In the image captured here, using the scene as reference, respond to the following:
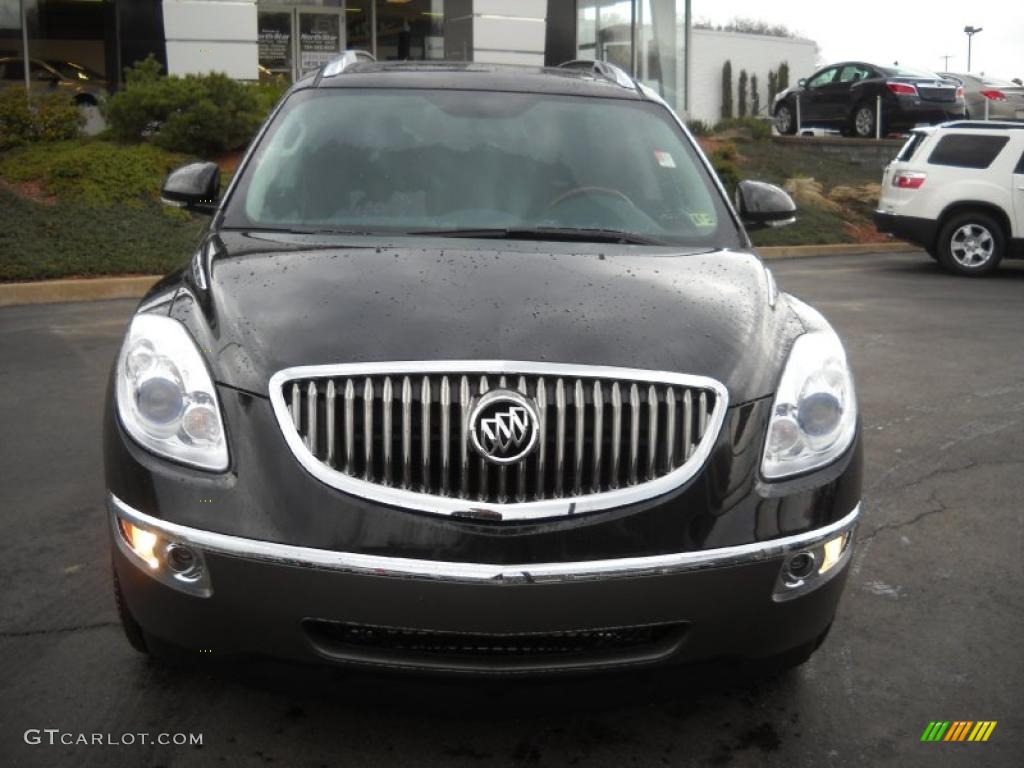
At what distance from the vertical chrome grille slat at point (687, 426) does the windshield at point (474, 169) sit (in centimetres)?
127

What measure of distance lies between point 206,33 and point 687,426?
19.5m

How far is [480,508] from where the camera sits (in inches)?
106

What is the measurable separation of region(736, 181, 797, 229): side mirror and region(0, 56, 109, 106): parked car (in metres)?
18.3

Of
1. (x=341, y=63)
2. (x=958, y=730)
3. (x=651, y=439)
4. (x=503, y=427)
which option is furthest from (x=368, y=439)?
(x=341, y=63)

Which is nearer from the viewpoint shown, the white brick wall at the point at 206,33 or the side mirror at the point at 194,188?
the side mirror at the point at 194,188

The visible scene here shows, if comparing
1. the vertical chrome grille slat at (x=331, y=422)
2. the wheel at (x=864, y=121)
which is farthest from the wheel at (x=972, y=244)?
the vertical chrome grille slat at (x=331, y=422)

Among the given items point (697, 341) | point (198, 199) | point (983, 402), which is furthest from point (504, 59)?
point (697, 341)

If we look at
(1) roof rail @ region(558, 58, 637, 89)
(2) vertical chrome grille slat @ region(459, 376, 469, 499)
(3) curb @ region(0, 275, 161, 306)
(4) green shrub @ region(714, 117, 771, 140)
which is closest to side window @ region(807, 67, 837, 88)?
(4) green shrub @ region(714, 117, 771, 140)

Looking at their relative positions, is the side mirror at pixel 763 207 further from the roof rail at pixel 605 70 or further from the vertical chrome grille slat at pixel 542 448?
the vertical chrome grille slat at pixel 542 448

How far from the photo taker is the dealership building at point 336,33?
67.7 feet

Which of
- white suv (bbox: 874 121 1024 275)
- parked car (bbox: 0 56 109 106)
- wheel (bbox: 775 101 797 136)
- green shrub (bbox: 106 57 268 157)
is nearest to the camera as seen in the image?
white suv (bbox: 874 121 1024 275)

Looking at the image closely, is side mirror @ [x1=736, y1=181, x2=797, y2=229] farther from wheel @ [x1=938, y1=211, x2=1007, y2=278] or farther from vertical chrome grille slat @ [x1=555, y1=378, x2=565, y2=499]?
wheel @ [x1=938, y1=211, x2=1007, y2=278]

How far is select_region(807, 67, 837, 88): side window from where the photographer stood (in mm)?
26422

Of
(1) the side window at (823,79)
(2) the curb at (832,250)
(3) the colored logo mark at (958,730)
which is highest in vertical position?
(1) the side window at (823,79)
